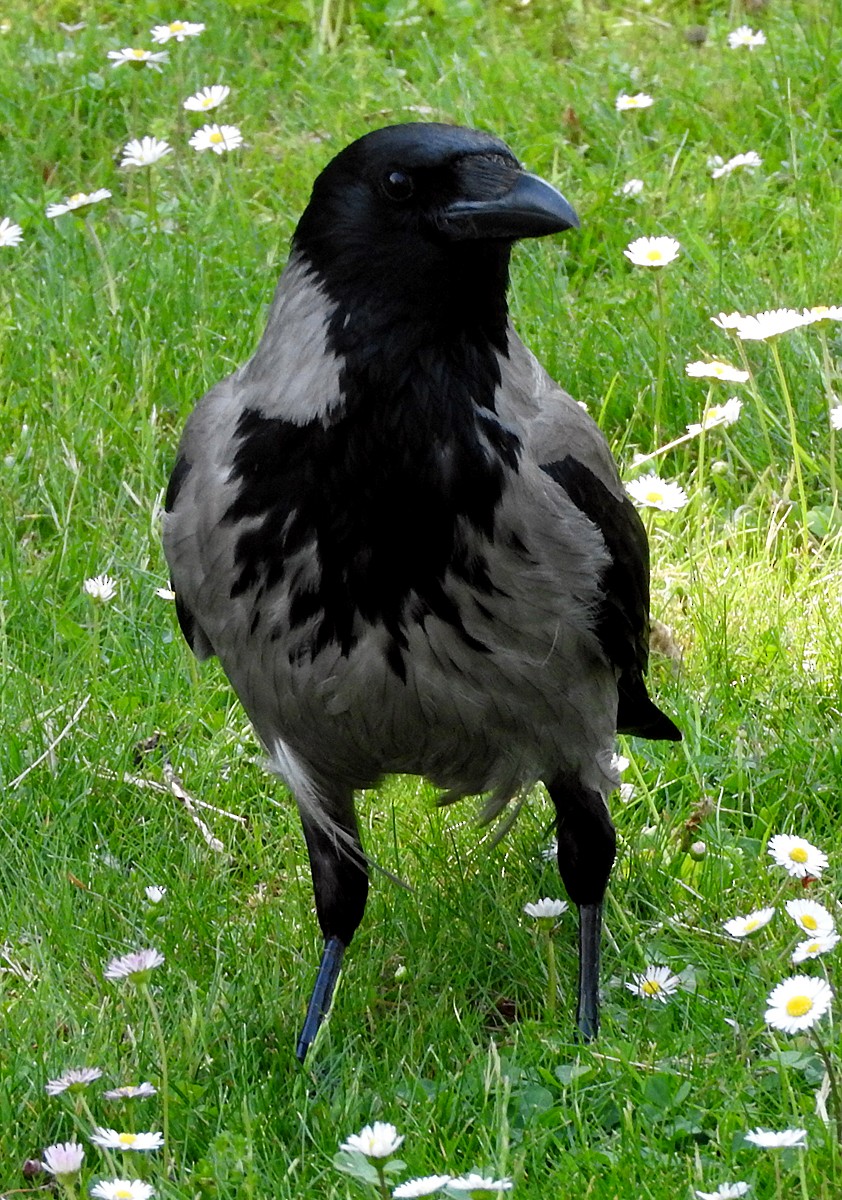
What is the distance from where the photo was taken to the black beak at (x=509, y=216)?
305cm

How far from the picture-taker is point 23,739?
14.2 ft

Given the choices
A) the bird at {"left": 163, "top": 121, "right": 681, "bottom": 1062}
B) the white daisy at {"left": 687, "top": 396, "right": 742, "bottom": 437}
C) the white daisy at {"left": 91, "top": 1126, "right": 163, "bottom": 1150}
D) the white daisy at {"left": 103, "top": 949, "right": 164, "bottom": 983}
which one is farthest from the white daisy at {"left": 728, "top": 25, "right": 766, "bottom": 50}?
the white daisy at {"left": 91, "top": 1126, "right": 163, "bottom": 1150}

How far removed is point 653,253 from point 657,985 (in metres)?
2.02

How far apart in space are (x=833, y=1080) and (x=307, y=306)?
148 centimetres

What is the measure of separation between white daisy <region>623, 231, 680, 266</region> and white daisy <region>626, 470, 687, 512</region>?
1.74ft

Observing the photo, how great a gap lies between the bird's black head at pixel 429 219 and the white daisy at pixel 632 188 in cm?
302

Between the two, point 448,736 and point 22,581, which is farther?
point 22,581

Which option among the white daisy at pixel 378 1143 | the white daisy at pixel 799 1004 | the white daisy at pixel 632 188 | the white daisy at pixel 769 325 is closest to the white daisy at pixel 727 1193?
the white daisy at pixel 799 1004

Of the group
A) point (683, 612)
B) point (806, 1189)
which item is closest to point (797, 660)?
point (683, 612)

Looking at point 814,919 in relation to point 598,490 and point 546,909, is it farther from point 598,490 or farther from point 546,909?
point 598,490

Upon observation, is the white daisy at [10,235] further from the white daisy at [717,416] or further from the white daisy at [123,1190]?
the white daisy at [123,1190]

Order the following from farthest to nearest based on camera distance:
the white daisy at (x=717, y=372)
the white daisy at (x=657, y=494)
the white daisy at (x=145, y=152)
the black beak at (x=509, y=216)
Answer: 1. the white daisy at (x=145, y=152)
2. the white daisy at (x=717, y=372)
3. the white daisy at (x=657, y=494)
4. the black beak at (x=509, y=216)

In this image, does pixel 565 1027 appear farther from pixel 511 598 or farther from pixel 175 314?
pixel 175 314

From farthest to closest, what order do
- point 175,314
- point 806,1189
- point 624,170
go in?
point 624,170, point 175,314, point 806,1189
